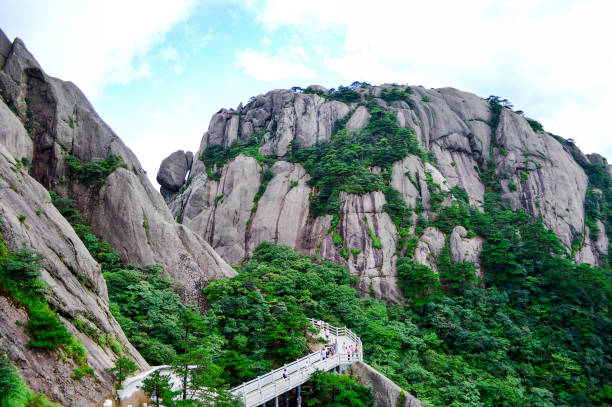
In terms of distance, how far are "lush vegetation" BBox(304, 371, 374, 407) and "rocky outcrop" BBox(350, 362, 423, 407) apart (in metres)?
0.48

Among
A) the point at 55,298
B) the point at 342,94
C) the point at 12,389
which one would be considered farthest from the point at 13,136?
the point at 342,94

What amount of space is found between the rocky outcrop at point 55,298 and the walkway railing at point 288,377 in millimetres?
4963

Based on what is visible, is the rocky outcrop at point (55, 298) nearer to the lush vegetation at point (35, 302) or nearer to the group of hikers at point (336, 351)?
the lush vegetation at point (35, 302)

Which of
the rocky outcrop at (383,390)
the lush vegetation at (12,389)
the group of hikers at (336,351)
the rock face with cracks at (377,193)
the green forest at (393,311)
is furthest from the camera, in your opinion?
the rock face with cracks at (377,193)

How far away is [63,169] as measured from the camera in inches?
1141

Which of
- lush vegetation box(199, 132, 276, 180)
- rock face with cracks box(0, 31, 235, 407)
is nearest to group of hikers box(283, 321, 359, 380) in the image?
rock face with cracks box(0, 31, 235, 407)

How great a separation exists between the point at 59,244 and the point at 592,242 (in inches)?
2399

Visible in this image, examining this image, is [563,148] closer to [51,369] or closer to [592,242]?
[592,242]

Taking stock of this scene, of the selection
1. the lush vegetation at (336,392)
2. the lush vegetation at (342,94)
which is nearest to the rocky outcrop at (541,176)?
the lush vegetation at (342,94)

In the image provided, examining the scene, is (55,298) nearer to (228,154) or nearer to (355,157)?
(355,157)

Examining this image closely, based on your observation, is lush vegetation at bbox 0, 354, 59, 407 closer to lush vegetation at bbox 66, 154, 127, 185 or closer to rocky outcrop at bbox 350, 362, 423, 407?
rocky outcrop at bbox 350, 362, 423, 407

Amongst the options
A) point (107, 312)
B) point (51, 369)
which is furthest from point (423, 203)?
point (51, 369)

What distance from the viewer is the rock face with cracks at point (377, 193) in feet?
137

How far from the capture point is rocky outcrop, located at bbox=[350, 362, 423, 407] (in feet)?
63.3
